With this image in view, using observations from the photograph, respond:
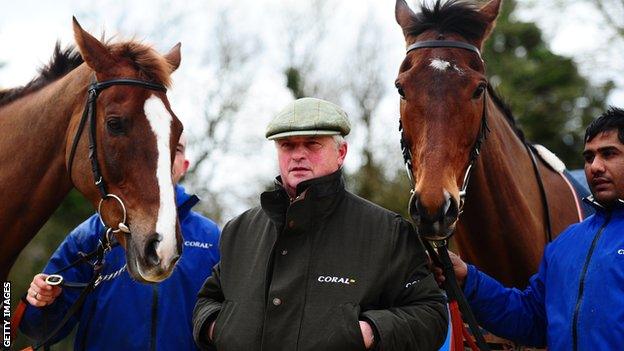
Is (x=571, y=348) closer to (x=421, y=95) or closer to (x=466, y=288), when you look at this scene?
(x=466, y=288)

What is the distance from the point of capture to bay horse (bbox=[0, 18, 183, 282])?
11.5ft

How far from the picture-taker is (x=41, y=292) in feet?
11.8

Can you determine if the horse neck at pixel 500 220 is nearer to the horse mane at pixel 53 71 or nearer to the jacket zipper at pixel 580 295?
the jacket zipper at pixel 580 295

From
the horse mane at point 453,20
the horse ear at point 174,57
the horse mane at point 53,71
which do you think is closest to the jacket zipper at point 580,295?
the horse mane at point 453,20

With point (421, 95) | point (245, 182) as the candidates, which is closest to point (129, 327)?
point (421, 95)

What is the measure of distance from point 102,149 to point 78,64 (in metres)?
0.77

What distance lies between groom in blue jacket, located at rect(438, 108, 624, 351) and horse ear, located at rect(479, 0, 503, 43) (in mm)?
846

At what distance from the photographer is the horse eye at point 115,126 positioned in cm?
363

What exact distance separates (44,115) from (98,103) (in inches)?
16.0

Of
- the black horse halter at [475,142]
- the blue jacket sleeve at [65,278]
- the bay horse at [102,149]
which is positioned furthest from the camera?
the blue jacket sleeve at [65,278]

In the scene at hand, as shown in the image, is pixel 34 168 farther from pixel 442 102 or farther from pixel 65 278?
pixel 442 102

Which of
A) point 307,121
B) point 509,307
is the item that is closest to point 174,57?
point 307,121

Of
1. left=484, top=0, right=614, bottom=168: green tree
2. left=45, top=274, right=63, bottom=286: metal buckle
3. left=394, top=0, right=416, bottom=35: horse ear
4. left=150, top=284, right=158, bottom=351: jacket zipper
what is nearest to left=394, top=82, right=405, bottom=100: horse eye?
left=394, top=0, right=416, bottom=35: horse ear

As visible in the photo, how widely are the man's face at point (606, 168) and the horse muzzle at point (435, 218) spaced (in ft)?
2.27
